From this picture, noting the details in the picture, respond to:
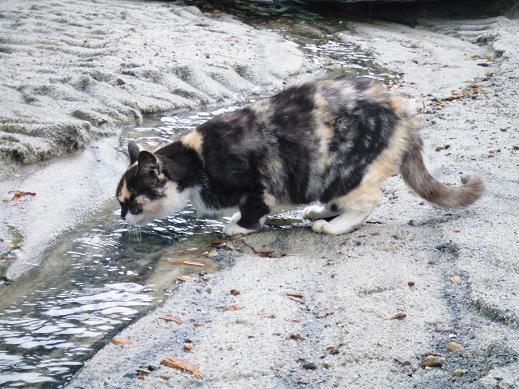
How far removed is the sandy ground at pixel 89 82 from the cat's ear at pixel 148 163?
68cm

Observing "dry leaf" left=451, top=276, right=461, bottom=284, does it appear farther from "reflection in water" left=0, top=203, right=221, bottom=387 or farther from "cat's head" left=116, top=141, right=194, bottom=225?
"cat's head" left=116, top=141, right=194, bottom=225

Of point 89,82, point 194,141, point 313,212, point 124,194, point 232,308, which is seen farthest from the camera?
point 89,82

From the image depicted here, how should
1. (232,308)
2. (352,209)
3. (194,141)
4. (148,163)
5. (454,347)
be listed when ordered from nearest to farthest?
1. (454,347)
2. (232,308)
3. (148,163)
4. (352,209)
5. (194,141)

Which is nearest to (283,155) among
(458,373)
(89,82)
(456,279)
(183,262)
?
(183,262)

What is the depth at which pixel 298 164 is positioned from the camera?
5.40 metres

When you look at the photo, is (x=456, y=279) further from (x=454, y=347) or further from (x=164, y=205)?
(x=164, y=205)

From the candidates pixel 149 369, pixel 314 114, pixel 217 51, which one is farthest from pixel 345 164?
pixel 217 51

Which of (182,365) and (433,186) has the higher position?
(433,186)

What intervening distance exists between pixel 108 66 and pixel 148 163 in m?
3.75

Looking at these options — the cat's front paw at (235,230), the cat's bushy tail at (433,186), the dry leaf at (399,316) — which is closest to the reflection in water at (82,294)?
the cat's front paw at (235,230)

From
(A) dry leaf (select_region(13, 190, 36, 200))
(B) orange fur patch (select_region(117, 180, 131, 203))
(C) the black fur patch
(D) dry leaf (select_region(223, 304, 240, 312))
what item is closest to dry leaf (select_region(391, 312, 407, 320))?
(D) dry leaf (select_region(223, 304, 240, 312))

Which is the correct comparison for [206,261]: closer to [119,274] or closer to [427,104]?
[119,274]

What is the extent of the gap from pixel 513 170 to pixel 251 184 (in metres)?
2.30

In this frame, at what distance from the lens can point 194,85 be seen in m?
8.83
